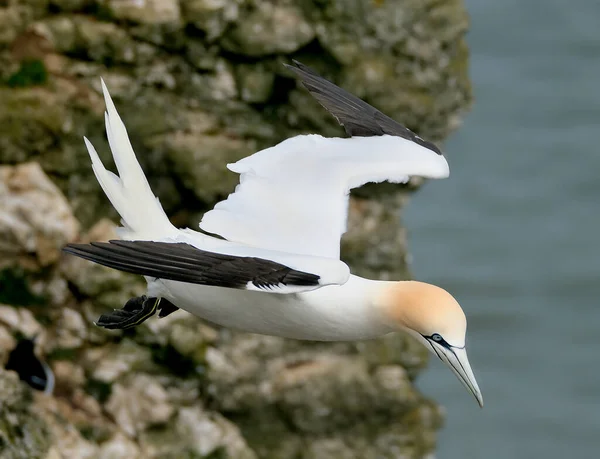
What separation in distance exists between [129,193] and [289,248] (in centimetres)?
86

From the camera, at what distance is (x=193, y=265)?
5543 millimetres

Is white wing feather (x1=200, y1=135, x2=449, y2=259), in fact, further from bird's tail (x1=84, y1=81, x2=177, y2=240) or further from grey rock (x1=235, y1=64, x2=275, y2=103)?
grey rock (x1=235, y1=64, x2=275, y2=103)

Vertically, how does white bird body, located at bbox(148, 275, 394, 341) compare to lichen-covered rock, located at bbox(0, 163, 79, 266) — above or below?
below

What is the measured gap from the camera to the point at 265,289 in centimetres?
556

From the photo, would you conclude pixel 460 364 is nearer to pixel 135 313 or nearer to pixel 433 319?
pixel 433 319

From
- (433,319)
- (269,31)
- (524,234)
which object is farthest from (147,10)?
(524,234)

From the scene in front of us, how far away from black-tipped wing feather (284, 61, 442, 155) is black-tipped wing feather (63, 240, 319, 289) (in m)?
1.99

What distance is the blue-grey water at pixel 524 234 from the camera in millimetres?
14875

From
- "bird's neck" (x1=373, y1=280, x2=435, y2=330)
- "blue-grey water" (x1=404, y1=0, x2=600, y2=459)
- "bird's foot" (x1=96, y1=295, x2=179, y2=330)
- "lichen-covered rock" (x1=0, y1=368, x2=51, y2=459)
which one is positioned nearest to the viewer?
"bird's neck" (x1=373, y1=280, x2=435, y2=330)

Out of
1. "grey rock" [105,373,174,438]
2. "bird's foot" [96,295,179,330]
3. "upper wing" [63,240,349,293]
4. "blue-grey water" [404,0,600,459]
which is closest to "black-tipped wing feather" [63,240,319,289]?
"upper wing" [63,240,349,293]

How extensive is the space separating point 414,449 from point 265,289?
219 inches

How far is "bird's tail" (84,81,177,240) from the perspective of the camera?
6.64m

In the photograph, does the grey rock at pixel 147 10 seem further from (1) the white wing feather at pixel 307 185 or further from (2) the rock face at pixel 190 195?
(1) the white wing feather at pixel 307 185

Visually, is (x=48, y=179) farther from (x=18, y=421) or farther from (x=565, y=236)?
(x=565, y=236)
